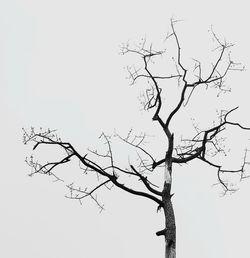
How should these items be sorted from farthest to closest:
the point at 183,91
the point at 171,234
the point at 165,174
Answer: the point at 183,91 < the point at 165,174 < the point at 171,234

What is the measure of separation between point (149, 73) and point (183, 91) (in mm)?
775

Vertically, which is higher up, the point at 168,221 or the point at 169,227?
the point at 168,221

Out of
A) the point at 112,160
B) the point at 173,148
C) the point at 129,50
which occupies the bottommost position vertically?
the point at 112,160

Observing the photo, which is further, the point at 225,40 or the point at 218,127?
the point at 225,40

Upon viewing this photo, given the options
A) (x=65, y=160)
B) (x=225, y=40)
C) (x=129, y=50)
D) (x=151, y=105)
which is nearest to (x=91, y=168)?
(x=65, y=160)

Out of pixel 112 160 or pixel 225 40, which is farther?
pixel 225 40

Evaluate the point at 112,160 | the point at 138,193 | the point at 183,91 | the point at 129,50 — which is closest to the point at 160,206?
the point at 138,193

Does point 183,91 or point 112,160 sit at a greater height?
point 183,91

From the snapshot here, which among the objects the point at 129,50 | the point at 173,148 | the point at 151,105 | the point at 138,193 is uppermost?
the point at 129,50

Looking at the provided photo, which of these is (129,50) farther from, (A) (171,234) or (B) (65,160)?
(A) (171,234)

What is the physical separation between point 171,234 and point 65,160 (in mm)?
2223

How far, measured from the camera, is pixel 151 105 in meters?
11.4

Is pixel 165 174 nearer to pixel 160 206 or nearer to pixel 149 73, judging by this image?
pixel 160 206

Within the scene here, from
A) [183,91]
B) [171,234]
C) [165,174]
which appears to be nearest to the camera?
[171,234]
